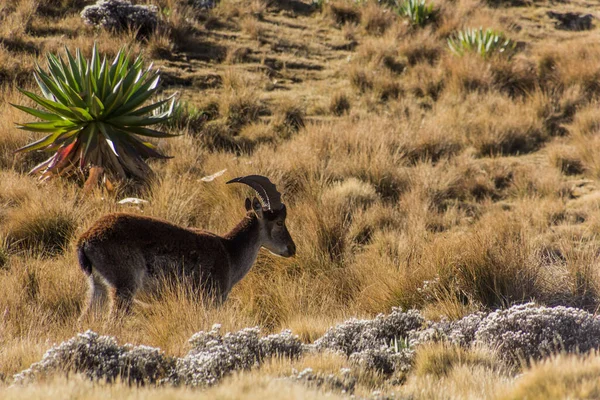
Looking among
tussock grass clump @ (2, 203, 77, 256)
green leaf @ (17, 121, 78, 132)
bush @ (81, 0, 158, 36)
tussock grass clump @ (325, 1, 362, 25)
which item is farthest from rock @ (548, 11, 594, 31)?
tussock grass clump @ (2, 203, 77, 256)

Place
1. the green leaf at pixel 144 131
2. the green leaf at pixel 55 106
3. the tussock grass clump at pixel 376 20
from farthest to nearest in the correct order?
1. the tussock grass clump at pixel 376 20
2. the green leaf at pixel 144 131
3. the green leaf at pixel 55 106

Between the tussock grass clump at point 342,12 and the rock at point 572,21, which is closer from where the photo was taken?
the tussock grass clump at point 342,12

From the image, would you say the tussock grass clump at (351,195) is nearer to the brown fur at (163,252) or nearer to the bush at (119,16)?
the brown fur at (163,252)

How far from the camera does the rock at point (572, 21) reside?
704 inches

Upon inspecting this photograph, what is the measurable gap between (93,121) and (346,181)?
3.65 metres

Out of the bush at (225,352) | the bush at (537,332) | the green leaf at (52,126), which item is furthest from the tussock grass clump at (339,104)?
the bush at (225,352)

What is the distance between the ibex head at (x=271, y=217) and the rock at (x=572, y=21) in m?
12.9

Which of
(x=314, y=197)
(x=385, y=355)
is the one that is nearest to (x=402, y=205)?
(x=314, y=197)

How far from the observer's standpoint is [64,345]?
5.45 m

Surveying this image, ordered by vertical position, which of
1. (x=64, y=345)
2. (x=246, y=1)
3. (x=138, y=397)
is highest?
(x=246, y=1)

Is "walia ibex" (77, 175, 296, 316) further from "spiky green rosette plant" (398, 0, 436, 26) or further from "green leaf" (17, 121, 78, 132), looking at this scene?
"spiky green rosette plant" (398, 0, 436, 26)

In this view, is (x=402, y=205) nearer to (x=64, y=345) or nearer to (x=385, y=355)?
(x=385, y=355)

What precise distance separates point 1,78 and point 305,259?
673 cm

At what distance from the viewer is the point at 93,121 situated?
9.49 m
